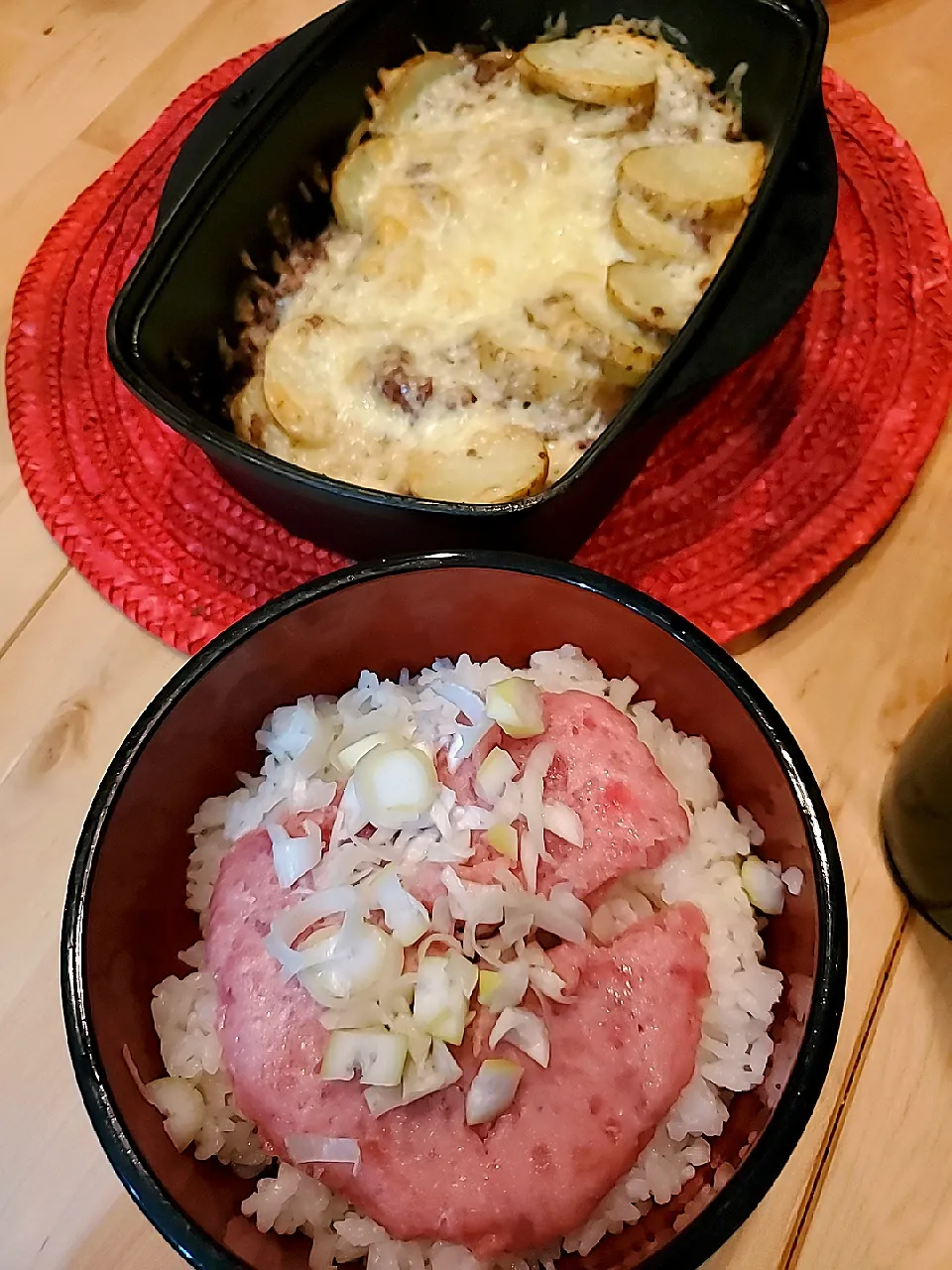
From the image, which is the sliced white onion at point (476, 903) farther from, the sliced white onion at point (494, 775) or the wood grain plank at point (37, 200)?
the wood grain plank at point (37, 200)

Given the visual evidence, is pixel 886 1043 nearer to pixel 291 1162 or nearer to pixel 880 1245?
pixel 880 1245

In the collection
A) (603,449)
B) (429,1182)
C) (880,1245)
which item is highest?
(603,449)

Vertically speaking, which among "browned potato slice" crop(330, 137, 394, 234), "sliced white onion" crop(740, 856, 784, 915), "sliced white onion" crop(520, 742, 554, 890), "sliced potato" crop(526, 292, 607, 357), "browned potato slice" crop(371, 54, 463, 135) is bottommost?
"sliced white onion" crop(740, 856, 784, 915)

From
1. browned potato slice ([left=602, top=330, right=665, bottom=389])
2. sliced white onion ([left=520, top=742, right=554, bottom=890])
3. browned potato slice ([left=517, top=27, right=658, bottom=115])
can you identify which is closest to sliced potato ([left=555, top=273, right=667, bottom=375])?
browned potato slice ([left=602, top=330, right=665, bottom=389])

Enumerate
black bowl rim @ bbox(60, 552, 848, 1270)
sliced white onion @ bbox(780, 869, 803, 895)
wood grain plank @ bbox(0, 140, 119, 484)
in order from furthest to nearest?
wood grain plank @ bbox(0, 140, 119, 484) → sliced white onion @ bbox(780, 869, 803, 895) → black bowl rim @ bbox(60, 552, 848, 1270)

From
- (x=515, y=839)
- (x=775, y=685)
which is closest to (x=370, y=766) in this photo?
(x=515, y=839)

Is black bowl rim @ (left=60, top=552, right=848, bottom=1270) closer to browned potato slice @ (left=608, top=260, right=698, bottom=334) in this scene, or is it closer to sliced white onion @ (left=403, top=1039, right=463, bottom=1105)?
sliced white onion @ (left=403, top=1039, right=463, bottom=1105)
